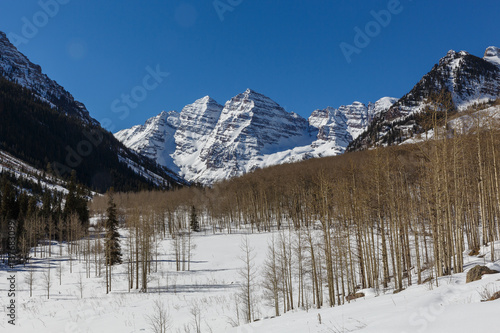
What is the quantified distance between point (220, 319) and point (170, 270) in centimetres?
2803

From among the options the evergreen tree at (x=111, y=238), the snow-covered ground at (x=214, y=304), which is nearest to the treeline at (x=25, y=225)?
the snow-covered ground at (x=214, y=304)

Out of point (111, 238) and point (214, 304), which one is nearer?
point (214, 304)

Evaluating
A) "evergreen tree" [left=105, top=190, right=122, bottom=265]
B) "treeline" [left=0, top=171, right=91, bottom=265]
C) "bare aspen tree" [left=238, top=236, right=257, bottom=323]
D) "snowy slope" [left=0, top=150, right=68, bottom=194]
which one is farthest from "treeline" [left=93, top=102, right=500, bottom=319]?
"snowy slope" [left=0, top=150, right=68, bottom=194]

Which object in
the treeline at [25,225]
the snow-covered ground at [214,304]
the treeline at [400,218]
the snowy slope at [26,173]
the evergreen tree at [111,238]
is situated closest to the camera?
the snow-covered ground at [214,304]

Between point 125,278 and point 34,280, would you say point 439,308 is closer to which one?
point 125,278

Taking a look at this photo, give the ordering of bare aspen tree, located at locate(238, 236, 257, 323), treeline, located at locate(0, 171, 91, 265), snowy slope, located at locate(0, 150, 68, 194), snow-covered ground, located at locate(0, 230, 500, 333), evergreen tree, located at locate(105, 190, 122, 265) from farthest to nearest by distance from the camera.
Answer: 1. snowy slope, located at locate(0, 150, 68, 194)
2. treeline, located at locate(0, 171, 91, 265)
3. evergreen tree, located at locate(105, 190, 122, 265)
4. bare aspen tree, located at locate(238, 236, 257, 323)
5. snow-covered ground, located at locate(0, 230, 500, 333)

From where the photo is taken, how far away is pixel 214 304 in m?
29.4

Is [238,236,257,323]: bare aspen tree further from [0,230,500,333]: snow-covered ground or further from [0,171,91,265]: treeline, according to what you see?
[0,171,91,265]: treeline

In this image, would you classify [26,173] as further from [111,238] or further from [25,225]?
[111,238]

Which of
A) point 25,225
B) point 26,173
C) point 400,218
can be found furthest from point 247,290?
point 26,173

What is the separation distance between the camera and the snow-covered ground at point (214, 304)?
26.9ft

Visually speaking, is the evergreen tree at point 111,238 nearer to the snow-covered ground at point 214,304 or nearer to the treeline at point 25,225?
the snow-covered ground at point 214,304

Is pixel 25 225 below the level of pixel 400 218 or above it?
below

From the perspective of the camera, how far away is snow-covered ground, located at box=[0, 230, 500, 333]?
819 cm
